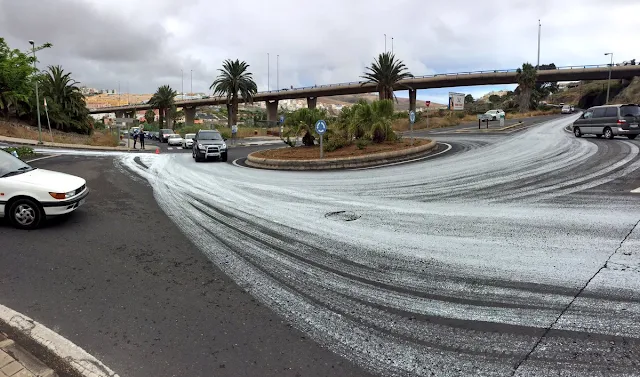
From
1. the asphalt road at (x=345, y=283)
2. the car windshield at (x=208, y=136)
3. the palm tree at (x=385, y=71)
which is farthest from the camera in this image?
the palm tree at (x=385, y=71)

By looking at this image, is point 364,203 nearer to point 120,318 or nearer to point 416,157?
point 120,318

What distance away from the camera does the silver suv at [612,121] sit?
20.1 meters

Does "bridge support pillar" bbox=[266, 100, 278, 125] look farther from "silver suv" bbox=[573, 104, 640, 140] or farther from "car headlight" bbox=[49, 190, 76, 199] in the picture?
"car headlight" bbox=[49, 190, 76, 199]

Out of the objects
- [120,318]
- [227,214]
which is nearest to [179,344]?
[120,318]

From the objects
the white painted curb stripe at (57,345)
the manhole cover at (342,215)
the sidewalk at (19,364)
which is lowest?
the white painted curb stripe at (57,345)

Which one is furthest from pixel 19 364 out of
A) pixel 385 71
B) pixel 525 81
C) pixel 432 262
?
pixel 525 81

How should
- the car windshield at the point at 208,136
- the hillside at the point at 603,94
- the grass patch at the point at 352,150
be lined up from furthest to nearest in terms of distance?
the hillside at the point at 603,94, the car windshield at the point at 208,136, the grass patch at the point at 352,150

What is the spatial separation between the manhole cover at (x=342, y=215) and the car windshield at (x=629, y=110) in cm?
1904

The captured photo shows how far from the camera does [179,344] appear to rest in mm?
3594

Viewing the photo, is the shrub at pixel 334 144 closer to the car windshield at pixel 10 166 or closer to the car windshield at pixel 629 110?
the car windshield at pixel 10 166

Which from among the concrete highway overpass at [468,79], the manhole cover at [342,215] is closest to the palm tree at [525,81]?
the concrete highway overpass at [468,79]

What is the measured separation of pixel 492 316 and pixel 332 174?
1151 centimetres

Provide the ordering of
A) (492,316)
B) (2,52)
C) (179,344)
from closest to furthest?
1. (179,344)
2. (492,316)
3. (2,52)

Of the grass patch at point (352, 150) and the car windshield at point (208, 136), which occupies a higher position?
the car windshield at point (208, 136)
